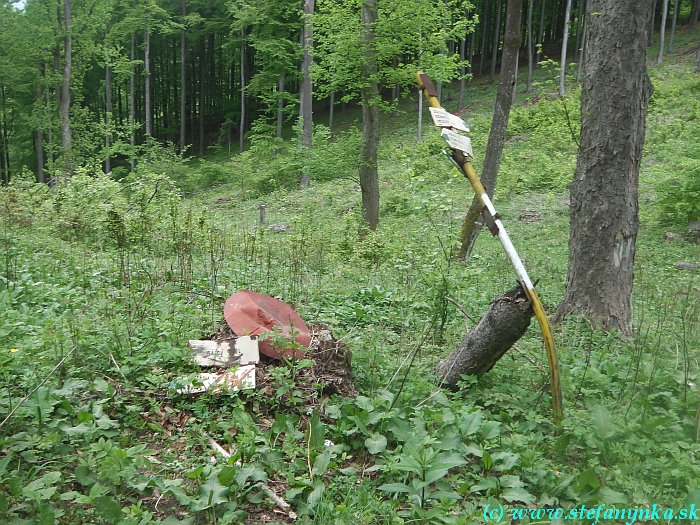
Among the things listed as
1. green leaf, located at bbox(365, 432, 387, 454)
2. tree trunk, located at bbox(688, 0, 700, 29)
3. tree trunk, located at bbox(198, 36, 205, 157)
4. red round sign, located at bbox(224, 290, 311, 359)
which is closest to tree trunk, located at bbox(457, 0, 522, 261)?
red round sign, located at bbox(224, 290, 311, 359)

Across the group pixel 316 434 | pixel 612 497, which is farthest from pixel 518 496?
pixel 316 434

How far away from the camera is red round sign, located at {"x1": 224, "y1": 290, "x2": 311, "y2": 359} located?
3742mm

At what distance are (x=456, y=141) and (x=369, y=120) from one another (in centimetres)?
821

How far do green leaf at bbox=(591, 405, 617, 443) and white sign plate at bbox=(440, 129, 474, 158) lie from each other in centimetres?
172

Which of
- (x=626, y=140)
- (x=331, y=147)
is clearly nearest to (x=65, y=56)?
(x=331, y=147)

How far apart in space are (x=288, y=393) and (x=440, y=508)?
1275mm

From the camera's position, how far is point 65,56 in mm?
24281

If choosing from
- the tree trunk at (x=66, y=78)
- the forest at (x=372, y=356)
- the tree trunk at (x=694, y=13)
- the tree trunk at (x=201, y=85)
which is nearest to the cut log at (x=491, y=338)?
the forest at (x=372, y=356)

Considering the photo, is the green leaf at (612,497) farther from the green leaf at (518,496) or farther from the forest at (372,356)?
the green leaf at (518,496)

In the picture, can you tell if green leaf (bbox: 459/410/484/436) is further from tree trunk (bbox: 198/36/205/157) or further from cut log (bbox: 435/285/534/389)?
tree trunk (bbox: 198/36/205/157)

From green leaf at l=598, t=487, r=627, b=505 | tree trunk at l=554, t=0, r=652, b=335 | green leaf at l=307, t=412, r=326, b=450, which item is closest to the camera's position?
green leaf at l=598, t=487, r=627, b=505

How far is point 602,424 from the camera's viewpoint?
2941 millimetres

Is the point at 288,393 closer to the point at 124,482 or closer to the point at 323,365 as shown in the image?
the point at 323,365

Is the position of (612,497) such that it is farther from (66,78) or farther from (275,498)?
(66,78)
